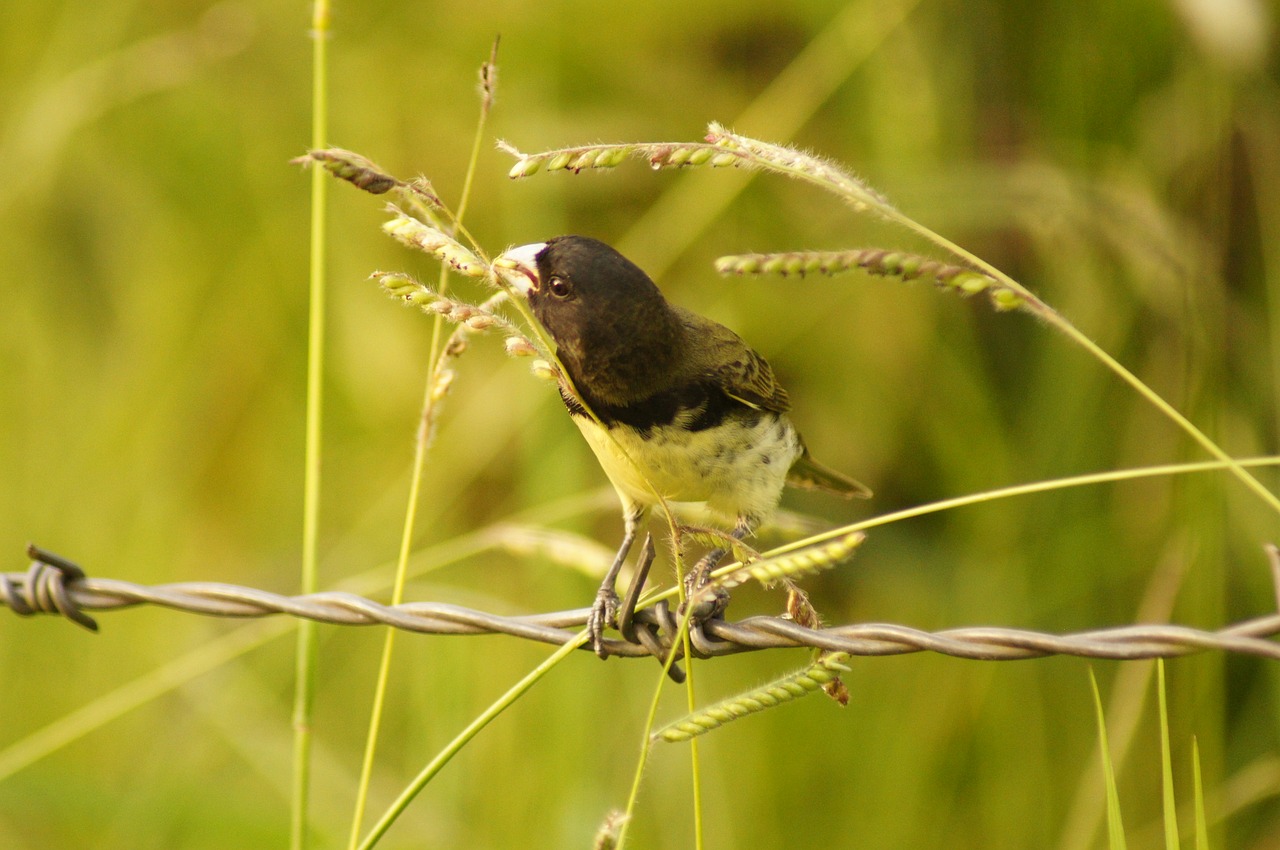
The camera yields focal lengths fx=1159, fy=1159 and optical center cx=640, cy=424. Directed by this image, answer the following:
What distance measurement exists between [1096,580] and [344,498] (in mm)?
3232

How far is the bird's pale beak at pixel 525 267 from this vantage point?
2.47m

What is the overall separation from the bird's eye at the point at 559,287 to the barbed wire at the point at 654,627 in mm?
798

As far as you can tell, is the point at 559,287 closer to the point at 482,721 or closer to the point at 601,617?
the point at 601,617

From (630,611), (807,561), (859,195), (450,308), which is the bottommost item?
(630,611)

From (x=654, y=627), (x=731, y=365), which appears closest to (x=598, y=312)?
(x=731, y=365)

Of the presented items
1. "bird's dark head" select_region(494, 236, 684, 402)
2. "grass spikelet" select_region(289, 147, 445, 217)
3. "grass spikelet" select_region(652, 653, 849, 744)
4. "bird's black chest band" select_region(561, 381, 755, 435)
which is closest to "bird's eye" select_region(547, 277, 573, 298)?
"bird's dark head" select_region(494, 236, 684, 402)

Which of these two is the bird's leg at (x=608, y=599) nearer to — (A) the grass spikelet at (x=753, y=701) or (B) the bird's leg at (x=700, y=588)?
(B) the bird's leg at (x=700, y=588)

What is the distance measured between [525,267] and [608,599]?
74 centimetres

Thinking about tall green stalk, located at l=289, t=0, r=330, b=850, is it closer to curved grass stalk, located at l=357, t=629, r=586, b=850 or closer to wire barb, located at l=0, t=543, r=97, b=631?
curved grass stalk, located at l=357, t=629, r=586, b=850

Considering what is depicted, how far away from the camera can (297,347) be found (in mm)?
5219

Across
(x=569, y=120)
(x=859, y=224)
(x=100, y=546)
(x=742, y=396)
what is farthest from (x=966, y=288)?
(x=100, y=546)

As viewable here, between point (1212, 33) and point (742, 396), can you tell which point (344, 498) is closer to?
point (742, 396)

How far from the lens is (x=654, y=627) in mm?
1890

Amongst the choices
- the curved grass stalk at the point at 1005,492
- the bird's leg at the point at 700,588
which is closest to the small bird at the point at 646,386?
the bird's leg at the point at 700,588
